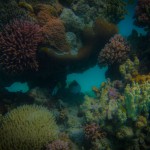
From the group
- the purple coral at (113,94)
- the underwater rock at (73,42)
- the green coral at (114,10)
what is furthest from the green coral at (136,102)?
the green coral at (114,10)

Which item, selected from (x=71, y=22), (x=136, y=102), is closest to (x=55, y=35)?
(x=71, y=22)

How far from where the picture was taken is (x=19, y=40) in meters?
7.31

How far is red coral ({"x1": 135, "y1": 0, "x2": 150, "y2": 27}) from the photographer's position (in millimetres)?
7838

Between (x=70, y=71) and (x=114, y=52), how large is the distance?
1649 mm

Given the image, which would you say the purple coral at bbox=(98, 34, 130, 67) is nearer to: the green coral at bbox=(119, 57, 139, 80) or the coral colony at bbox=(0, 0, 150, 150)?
the coral colony at bbox=(0, 0, 150, 150)

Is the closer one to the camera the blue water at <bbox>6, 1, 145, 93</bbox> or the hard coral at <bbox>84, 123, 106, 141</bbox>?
the hard coral at <bbox>84, 123, 106, 141</bbox>

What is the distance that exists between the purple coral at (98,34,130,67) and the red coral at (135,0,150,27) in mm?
796

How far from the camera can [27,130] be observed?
6.27 meters

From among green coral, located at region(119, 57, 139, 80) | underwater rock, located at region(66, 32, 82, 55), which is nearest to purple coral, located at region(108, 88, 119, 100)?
green coral, located at region(119, 57, 139, 80)

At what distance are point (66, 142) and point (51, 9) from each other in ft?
13.7

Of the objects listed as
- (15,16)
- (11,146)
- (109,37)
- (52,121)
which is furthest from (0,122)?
(109,37)

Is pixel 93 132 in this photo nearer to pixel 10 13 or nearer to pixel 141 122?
pixel 141 122

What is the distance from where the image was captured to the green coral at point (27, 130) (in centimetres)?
612

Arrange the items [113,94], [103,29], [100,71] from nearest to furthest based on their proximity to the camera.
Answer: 1. [113,94]
2. [103,29]
3. [100,71]
